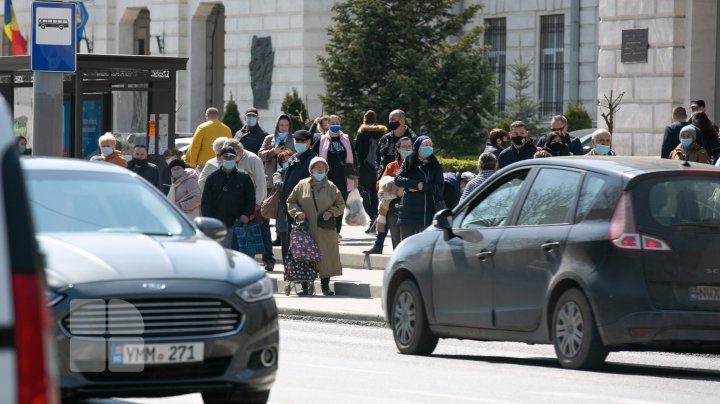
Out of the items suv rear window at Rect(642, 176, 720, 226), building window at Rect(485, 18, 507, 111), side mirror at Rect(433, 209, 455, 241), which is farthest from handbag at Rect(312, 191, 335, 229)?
building window at Rect(485, 18, 507, 111)

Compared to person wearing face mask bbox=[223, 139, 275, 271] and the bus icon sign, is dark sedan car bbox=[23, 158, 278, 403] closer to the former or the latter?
the bus icon sign

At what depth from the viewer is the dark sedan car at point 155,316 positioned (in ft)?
28.6

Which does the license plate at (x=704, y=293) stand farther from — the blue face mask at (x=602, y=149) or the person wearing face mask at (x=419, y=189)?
the person wearing face mask at (x=419, y=189)

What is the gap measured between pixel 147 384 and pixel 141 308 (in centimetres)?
39

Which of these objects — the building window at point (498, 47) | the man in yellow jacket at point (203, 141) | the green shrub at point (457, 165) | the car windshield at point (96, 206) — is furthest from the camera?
the building window at point (498, 47)

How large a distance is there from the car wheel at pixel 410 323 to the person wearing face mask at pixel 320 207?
532 cm

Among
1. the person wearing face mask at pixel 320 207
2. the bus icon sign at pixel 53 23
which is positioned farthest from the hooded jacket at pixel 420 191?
the bus icon sign at pixel 53 23

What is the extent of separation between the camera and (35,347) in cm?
418

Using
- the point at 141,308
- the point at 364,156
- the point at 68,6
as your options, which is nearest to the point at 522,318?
the point at 141,308

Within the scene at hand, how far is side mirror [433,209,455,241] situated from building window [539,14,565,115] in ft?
110

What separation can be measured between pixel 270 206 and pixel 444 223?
882 centimetres

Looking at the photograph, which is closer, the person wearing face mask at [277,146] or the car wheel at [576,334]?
the car wheel at [576,334]

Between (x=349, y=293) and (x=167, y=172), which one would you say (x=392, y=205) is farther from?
(x=167, y=172)

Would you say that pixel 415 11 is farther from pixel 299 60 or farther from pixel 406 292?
pixel 406 292
